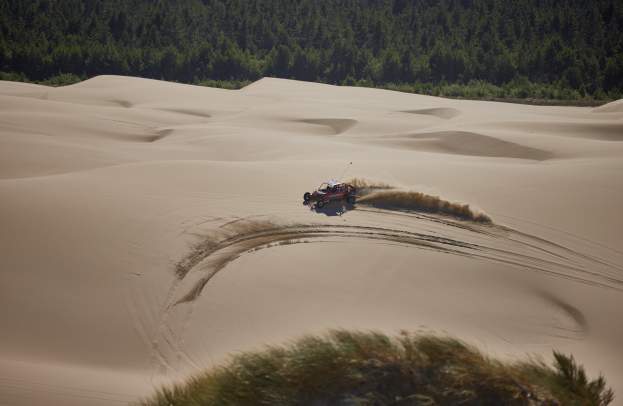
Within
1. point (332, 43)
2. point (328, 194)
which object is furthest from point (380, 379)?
point (332, 43)

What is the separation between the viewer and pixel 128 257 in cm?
989

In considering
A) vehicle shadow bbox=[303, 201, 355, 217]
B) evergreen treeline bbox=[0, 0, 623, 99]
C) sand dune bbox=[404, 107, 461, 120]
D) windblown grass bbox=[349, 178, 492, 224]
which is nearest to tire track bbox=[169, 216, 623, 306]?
windblown grass bbox=[349, 178, 492, 224]

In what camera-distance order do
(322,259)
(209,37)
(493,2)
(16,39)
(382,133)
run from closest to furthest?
(322,259) < (382,133) < (16,39) < (209,37) < (493,2)

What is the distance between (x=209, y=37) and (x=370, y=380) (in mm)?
68759

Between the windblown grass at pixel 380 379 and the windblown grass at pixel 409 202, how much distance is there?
25.4 ft

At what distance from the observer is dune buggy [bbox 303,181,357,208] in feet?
43.4

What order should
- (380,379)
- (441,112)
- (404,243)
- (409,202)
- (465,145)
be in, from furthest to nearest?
(441,112) → (465,145) → (409,202) → (404,243) → (380,379)

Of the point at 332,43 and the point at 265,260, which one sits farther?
the point at 332,43

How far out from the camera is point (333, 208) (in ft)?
43.2

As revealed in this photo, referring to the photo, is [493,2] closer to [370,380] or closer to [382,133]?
[382,133]

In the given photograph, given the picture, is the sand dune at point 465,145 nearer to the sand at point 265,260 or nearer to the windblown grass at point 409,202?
the sand at point 265,260

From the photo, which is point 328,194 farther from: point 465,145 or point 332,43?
point 332,43

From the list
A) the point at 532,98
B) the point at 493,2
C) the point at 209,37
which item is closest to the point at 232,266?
the point at 532,98

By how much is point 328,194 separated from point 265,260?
3.26 m
